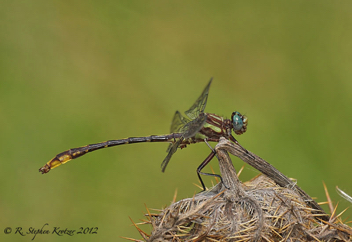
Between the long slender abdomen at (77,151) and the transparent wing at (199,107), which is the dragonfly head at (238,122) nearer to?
the transparent wing at (199,107)

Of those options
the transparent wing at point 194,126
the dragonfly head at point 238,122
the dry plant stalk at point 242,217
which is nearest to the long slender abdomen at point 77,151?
the transparent wing at point 194,126

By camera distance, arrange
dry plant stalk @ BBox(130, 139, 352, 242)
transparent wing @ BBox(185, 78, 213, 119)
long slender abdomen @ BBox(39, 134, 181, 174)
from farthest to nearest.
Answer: long slender abdomen @ BBox(39, 134, 181, 174)
transparent wing @ BBox(185, 78, 213, 119)
dry plant stalk @ BBox(130, 139, 352, 242)

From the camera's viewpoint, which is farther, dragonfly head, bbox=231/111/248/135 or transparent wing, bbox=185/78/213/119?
transparent wing, bbox=185/78/213/119

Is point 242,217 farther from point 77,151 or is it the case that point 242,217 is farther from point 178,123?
point 77,151

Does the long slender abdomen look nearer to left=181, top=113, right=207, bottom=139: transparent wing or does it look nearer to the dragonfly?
the dragonfly

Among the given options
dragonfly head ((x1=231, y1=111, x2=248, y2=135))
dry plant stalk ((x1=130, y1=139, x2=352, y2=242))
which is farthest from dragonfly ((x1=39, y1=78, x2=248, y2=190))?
dry plant stalk ((x1=130, y1=139, x2=352, y2=242))

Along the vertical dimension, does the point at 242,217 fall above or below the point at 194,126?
below

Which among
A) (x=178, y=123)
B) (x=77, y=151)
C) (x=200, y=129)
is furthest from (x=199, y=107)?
(x=77, y=151)

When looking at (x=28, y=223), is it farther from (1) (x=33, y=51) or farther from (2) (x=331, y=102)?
(2) (x=331, y=102)

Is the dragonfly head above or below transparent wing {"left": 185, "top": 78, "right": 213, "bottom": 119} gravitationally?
below
